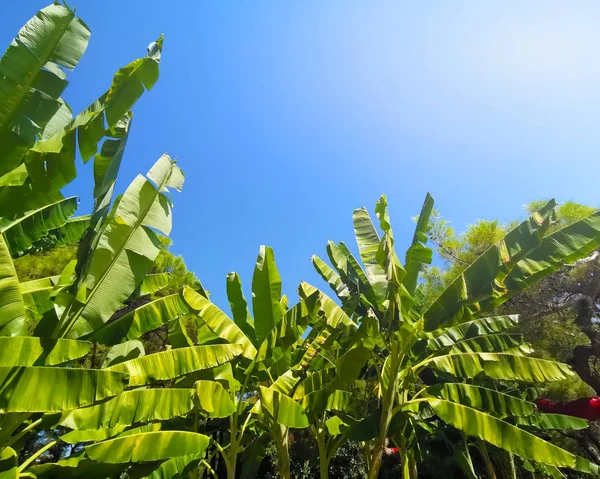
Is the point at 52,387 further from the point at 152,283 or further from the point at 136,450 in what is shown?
the point at 152,283

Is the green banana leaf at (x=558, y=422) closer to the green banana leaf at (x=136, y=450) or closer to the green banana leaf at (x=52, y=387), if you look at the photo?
the green banana leaf at (x=136, y=450)

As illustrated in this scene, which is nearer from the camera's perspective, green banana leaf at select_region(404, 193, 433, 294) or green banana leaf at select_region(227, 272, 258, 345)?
green banana leaf at select_region(404, 193, 433, 294)

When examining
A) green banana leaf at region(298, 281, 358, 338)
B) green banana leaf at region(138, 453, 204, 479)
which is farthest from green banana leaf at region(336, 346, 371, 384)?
green banana leaf at region(138, 453, 204, 479)

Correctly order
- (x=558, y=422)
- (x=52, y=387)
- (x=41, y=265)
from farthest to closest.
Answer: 1. (x=41, y=265)
2. (x=558, y=422)
3. (x=52, y=387)

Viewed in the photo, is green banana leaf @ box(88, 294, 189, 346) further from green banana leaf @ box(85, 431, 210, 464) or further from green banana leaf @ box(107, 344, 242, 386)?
green banana leaf @ box(85, 431, 210, 464)

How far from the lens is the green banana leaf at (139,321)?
412cm

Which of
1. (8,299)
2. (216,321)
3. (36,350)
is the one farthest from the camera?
(216,321)

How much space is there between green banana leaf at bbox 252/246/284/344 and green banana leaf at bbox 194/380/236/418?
1323 mm

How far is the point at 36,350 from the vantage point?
2.91 m

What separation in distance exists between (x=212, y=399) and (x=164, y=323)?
1544 millimetres

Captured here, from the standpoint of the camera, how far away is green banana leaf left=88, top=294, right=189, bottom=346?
4.12 m

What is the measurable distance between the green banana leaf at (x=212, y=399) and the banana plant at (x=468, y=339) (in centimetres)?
160

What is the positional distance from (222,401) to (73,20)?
12.6ft

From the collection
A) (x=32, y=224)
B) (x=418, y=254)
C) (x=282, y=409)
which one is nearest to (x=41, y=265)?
(x=32, y=224)
